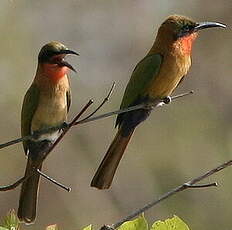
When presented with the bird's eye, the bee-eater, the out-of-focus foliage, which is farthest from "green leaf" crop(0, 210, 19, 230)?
the bird's eye

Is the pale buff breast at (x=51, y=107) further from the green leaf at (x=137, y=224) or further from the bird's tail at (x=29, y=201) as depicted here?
the green leaf at (x=137, y=224)

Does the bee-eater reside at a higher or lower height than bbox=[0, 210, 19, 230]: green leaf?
higher

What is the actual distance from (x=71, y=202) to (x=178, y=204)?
814 millimetres

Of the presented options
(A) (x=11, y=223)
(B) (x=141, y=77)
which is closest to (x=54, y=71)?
(B) (x=141, y=77)

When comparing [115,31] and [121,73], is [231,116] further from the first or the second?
[115,31]

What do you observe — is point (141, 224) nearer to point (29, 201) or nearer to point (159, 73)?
point (29, 201)

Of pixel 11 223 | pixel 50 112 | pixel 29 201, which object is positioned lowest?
pixel 11 223

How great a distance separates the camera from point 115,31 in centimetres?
928

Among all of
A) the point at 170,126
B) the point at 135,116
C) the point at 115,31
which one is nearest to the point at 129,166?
the point at 170,126

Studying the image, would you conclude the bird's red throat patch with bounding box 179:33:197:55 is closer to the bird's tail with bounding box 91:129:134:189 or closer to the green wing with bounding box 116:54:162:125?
the green wing with bounding box 116:54:162:125

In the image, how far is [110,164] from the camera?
3.26m

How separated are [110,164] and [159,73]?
0.37m

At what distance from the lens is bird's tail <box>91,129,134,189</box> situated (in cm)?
311

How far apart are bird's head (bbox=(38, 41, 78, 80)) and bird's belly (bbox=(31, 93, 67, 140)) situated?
112 millimetres
